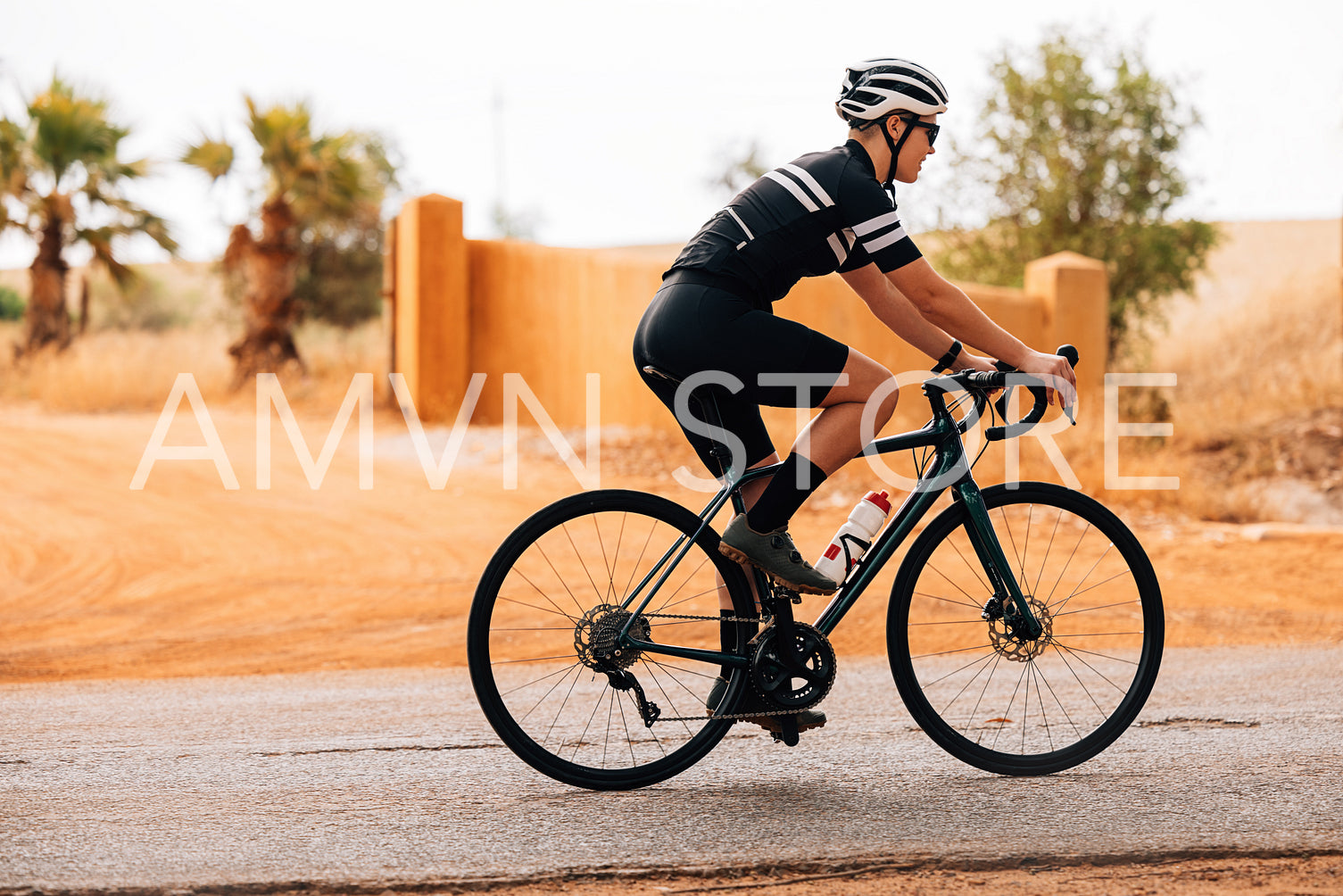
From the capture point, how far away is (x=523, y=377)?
54.5 feet

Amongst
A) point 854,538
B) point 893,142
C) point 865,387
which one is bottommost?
point 854,538

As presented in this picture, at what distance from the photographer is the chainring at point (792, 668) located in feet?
11.8

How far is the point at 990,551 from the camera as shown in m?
3.72

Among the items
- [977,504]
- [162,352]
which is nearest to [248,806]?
[977,504]

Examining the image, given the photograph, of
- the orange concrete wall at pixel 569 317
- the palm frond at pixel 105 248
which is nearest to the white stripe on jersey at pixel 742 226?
the orange concrete wall at pixel 569 317

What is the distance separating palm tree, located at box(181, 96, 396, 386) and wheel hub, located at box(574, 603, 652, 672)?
17.4 metres

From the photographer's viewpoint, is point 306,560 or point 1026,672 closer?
point 1026,672

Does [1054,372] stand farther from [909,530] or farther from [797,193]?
[797,193]

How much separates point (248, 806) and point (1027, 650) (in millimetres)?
2335

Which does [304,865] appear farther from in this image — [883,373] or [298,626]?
[298,626]

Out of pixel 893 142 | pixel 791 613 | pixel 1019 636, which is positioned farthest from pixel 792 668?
Result: pixel 893 142

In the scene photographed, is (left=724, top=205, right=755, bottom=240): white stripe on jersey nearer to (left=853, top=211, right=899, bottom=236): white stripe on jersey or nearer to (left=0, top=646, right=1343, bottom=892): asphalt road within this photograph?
(left=853, top=211, right=899, bottom=236): white stripe on jersey

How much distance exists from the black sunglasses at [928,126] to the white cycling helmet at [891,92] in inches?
1.2

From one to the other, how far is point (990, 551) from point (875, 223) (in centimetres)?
108
